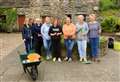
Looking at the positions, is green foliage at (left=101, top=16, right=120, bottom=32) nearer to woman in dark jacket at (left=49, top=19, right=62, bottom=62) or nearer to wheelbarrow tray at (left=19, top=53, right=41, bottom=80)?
woman in dark jacket at (left=49, top=19, right=62, bottom=62)

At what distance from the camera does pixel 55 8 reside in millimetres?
27016

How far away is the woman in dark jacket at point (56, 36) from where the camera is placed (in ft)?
46.1

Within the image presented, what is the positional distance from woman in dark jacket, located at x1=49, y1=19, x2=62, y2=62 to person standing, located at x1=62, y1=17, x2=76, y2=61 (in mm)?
232

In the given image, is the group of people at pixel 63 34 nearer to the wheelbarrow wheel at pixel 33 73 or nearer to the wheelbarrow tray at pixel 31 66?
the wheelbarrow tray at pixel 31 66

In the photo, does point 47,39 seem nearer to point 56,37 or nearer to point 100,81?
point 56,37

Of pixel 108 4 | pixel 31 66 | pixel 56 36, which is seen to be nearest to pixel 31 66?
pixel 31 66

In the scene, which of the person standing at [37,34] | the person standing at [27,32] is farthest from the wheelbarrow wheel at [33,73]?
the person standing at [37,34]

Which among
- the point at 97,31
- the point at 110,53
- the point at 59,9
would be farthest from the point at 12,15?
the point at 97,31

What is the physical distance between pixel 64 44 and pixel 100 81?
363 centimetres

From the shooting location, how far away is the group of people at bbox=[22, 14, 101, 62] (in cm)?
1402

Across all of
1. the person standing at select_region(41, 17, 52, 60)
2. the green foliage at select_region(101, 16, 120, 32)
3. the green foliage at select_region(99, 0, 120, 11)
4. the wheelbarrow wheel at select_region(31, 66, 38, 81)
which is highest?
the person standing at select_region(41, 17, 52, 60)

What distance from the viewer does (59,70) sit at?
13.0m

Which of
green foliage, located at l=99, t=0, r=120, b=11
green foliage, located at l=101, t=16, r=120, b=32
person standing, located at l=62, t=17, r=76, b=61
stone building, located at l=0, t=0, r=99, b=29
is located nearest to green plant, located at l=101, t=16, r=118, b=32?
green foliage, located at l=101, t=16, r=120, b=32

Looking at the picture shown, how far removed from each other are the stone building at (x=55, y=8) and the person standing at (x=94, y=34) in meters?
12.3
